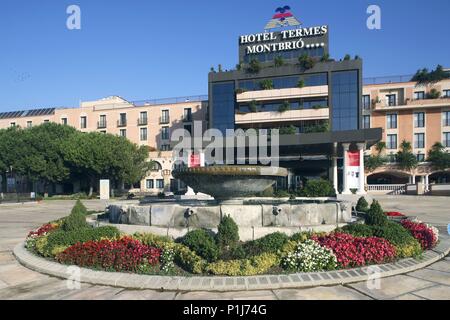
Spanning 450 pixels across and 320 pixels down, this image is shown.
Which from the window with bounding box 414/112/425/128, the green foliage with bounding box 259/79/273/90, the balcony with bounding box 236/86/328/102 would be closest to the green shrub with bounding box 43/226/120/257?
the balcony with bounding box 236/86/328/102

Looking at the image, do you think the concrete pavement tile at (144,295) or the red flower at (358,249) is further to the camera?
the red flower at (358,249)

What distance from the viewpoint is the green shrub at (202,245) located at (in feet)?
25.9

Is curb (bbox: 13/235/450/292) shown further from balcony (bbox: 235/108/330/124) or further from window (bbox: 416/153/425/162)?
window (bbox: 416/153/425/162)

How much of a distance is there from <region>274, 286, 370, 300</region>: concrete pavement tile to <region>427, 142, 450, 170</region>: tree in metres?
55.0

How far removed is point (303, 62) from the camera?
1940 inches

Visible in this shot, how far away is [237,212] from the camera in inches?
393

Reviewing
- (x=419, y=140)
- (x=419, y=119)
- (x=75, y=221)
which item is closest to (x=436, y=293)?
(x=75, y=221)

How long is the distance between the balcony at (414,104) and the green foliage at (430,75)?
3.93 meters

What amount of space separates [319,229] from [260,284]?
12.9 ft

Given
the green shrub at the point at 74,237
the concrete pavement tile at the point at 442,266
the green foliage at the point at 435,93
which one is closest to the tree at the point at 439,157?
the green foliage at the point at 435,93

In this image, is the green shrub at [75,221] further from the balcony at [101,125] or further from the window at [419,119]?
the balcony at [101,125]

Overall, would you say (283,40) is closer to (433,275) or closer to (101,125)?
(101,125)

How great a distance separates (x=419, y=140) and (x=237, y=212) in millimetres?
57651

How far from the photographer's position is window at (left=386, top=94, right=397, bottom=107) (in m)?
58.2
